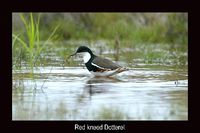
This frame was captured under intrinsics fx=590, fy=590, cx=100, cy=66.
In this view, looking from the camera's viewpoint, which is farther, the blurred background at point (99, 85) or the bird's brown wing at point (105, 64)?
the bird's brown wing at point (105, 64)

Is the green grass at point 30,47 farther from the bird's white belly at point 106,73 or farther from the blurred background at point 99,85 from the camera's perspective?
the bird's white belly at point 106,73

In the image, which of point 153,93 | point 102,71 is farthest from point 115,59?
point 153,93

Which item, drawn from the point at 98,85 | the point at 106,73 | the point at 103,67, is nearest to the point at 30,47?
the point at 98,85

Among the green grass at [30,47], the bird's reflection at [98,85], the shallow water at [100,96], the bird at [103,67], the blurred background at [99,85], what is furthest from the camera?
the bird at [103,67]

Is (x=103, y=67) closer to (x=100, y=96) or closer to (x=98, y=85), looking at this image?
(x=98, y=85)

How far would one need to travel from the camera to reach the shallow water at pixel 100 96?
8.60m

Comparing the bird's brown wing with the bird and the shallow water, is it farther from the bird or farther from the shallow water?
the shallow water

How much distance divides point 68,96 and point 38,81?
1683 millimetres

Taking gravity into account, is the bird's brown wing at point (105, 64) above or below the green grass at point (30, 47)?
below

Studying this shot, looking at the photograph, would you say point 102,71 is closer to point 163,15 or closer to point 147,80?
point 147,80

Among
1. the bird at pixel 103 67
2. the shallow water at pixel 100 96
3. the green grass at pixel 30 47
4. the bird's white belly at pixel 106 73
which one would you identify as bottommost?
the shallow water at pixel 100 96

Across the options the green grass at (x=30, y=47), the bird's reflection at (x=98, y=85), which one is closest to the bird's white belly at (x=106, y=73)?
the bird's reflection at (x=98, y=85)

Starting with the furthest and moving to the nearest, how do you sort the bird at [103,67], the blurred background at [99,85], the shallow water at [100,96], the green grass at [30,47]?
1. the bird at [103,67]
2. the green grass at [30,47]
3. the blurred background at [99,85]
4. the shallow water at [100,96]
